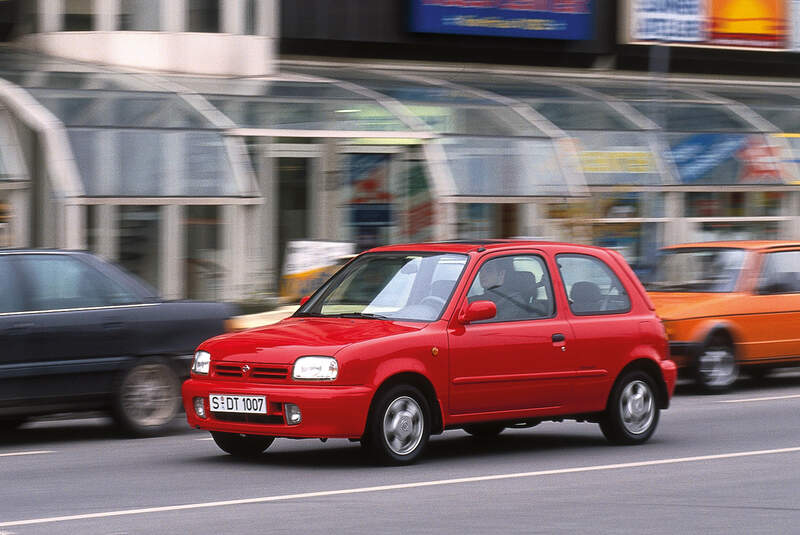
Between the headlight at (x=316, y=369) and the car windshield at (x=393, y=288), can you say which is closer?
the headlight at (x=316, y=369)

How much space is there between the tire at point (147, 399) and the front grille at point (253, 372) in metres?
2.30

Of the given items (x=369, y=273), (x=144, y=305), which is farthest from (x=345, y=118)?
(x=369, y=273)

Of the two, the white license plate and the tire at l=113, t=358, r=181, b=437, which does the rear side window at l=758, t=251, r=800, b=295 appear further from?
the white license plate

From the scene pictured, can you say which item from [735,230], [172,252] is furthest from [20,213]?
[735,230]

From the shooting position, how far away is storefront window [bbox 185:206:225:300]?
21.0 meters

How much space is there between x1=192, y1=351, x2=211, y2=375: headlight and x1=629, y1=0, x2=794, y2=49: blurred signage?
19.8m

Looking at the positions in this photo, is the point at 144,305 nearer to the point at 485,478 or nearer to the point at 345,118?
the point at 485,478

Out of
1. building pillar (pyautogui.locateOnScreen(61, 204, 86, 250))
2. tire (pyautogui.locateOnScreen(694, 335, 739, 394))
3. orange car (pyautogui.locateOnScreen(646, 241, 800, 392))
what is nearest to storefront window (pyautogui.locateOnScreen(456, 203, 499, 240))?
orange car (pyautogui.locateOnScreen(646, 241, 800, 392))

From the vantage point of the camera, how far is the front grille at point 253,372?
31.6 feet

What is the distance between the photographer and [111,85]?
2164cm

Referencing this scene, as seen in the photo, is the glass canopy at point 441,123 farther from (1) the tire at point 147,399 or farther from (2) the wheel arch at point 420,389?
(2) the wheel arch at point 420,389

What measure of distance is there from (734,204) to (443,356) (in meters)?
18.8

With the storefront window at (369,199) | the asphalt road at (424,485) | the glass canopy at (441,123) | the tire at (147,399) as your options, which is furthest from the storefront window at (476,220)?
the tire at (147,399)

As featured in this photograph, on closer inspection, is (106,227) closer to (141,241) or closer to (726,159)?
(141,241)
